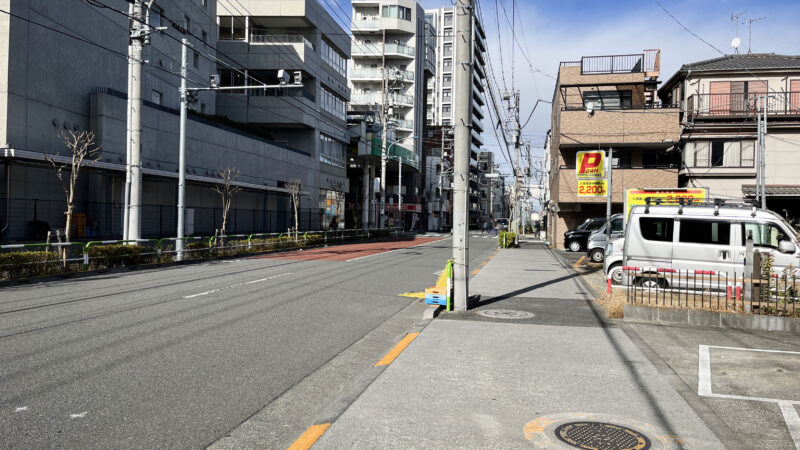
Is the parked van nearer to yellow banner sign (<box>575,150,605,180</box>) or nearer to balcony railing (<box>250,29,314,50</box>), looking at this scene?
yellow banner sign (<box>575,150,605,180</box>)

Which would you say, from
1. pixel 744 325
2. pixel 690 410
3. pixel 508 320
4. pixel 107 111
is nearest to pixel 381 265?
pixel 508 320

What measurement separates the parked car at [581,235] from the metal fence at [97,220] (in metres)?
21.8

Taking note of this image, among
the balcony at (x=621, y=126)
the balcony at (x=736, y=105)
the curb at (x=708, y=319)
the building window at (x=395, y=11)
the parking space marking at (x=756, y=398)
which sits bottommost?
the parking space marking at (x=756, y=398)

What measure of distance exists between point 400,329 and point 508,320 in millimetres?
1955

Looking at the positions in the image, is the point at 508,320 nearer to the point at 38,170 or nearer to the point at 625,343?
the point at 625,343

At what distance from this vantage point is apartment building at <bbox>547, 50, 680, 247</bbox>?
29906 mm

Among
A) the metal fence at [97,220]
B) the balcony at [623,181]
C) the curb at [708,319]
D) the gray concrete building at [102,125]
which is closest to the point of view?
the curb at [708,319]

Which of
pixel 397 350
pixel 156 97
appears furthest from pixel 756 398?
pixel 156 97

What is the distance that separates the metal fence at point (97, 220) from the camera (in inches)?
924

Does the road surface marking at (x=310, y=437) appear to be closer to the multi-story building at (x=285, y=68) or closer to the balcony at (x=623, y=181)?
the balcony at (x=623, y=181)

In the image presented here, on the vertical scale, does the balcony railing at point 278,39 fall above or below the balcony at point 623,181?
above

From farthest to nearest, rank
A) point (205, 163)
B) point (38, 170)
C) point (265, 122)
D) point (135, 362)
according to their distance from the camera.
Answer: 1. point (265, 122)
2. point (205, 163)
3. point (38, 170)
4. point (135, 362)

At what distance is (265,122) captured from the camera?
153 feet

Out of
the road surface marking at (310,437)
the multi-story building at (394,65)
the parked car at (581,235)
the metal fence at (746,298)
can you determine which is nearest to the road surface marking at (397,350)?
the road surface marking at (310,437)
